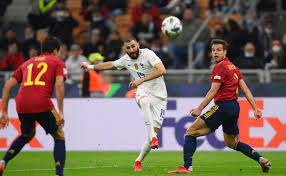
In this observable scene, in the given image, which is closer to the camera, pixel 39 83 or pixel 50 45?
pixel 39 83

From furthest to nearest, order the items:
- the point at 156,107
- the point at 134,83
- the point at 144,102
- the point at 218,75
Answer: the point at 156,107
the point at 144,102
the point at 134,83
the point at 218,75

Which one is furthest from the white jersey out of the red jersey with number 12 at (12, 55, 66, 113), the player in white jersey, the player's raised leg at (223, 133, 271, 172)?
the red jersey with number 12 at (12, 55, 66, 113)

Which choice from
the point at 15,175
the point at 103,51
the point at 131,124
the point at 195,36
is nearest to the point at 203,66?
the point at 195,36

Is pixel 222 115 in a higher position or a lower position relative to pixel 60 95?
lower

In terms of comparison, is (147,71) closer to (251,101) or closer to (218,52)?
(218,52)

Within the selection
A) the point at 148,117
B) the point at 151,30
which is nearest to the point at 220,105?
the point at 148,117

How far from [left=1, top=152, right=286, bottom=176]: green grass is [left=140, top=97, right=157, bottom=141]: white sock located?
637 millimetres

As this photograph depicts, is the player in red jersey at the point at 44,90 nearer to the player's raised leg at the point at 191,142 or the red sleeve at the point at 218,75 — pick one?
the player's raised leg at the point at 191,142

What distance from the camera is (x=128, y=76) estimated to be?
859 inches

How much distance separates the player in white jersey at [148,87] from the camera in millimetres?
13844

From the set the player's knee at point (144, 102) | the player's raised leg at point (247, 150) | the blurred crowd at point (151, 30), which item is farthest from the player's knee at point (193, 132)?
the blurred crowd at point (151, 30)

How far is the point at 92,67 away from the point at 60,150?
317cm

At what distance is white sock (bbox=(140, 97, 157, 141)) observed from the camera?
542 inches

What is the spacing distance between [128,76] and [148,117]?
26.2ft
